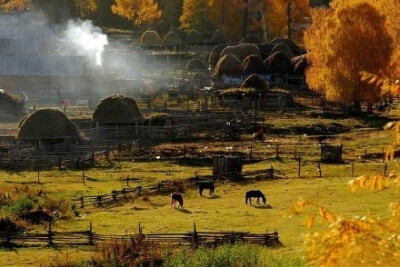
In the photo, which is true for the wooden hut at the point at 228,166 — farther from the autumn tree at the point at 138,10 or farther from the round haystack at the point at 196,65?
the autumn tree at the point at 138,10

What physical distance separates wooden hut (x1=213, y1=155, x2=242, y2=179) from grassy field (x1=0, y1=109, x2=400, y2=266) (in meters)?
1.18

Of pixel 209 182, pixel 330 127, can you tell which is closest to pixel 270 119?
pixel 330 127

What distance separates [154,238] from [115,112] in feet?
95.1

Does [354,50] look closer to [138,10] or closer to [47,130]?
[47,130]

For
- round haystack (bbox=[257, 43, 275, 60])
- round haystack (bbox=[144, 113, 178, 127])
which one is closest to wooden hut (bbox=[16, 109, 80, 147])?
round haystack (bbox=[144, 113, 178, 127])

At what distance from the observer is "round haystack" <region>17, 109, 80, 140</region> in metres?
A: 48.8

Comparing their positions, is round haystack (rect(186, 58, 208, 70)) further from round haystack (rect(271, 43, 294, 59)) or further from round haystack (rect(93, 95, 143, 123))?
round haystack (rect(93, 95, 143, 123))

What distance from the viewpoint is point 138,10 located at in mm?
126625

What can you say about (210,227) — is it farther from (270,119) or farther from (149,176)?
(270,119)

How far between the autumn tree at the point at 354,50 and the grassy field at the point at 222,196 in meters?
9.11

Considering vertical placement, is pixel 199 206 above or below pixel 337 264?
below

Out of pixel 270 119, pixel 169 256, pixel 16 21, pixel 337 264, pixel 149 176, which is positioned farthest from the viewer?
pixel 16 21

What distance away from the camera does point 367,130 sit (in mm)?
58031

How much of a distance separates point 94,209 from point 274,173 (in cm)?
1159
